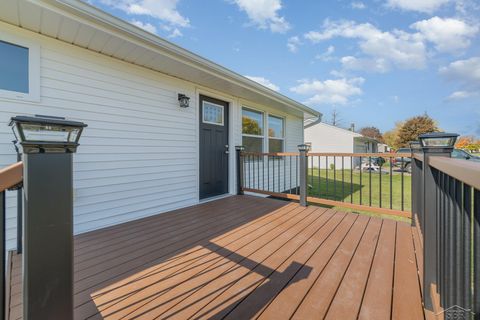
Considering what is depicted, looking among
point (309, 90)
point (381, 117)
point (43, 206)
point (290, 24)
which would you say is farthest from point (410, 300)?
point (381, 117)

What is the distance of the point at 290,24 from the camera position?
7.60 metres

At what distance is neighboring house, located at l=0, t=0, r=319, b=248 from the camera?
2225 millimetres

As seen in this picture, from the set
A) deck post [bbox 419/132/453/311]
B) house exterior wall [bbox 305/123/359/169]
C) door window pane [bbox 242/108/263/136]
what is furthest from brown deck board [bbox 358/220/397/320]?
house exterior wall [bbox 305/123/359/169]

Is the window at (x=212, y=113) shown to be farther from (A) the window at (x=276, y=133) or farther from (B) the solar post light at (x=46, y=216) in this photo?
(B) the solar post light at (x=46, y=216)

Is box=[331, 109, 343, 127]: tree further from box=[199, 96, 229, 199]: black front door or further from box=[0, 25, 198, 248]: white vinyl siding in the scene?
box=[0, 25, 198, 248]: white vinyl siding

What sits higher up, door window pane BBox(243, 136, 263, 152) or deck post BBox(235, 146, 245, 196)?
door window pane BBox(243, 136, 263, 152)

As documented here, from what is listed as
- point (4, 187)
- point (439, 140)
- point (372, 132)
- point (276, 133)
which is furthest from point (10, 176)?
point (372, 132)

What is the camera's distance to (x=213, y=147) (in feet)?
14.6

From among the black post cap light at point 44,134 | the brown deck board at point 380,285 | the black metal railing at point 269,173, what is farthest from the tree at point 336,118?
the black post cap light at point 44,134

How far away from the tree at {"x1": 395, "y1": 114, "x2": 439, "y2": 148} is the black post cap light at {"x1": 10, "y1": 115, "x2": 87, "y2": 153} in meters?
23.8

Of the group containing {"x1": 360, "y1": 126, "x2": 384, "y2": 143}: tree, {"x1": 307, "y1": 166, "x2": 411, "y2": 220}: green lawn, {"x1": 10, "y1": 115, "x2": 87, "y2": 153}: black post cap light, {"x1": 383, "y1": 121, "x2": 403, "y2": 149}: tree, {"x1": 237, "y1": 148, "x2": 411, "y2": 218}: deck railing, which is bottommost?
{"x1": 307, "y1": 166, "x2": 411, "y2": 220}: green lawn

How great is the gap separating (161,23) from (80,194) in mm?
4332

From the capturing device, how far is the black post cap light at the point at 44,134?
0.71 meters

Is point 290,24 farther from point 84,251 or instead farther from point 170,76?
point 84,251
